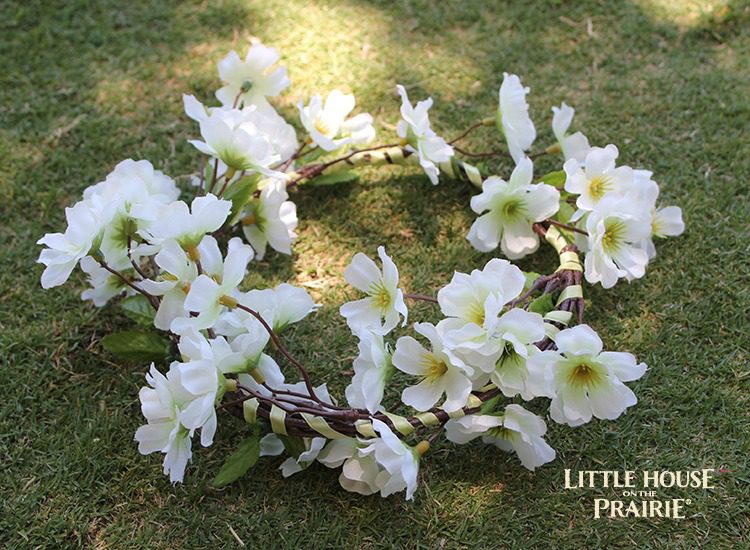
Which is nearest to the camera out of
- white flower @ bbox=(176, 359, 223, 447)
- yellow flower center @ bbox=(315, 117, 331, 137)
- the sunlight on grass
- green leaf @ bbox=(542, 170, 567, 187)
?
white flower @ bbox=(176, 359, 223, 447)

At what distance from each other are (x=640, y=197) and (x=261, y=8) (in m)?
1.19

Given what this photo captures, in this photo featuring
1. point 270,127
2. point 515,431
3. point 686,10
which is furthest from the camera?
point 686,10

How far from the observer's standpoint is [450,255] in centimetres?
158

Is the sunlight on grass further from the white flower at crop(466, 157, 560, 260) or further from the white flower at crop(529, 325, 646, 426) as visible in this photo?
the white flower at crop(529, 325, 646, 426)

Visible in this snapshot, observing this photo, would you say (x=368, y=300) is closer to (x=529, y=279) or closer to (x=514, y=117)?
(x=529, y=279)

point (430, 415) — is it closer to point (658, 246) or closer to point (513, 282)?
point (513, 282)

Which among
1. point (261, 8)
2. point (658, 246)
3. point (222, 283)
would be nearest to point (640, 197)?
point (658, 246)

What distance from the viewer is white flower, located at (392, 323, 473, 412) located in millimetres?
1152

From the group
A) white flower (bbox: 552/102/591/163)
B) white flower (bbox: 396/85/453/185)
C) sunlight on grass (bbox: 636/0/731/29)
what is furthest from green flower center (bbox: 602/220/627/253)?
sunlight on grass (bbox: 636/0/731/29)

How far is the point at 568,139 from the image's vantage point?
5.09ft

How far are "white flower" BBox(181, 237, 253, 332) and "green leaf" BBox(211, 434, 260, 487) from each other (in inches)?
7.7

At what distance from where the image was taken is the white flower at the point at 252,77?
163cm

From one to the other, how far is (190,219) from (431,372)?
424mm

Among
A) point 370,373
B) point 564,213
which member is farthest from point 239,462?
point 564,213
